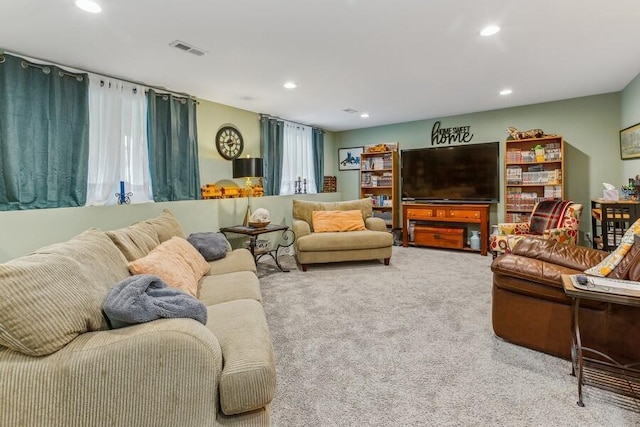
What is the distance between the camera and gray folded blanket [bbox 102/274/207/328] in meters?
1.18

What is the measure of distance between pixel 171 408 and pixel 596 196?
18.4 feet

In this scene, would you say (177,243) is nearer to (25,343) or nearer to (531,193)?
(25,343)

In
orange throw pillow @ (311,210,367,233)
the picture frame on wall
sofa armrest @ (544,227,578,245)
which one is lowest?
sofa armrest @ (544,227,578,245)

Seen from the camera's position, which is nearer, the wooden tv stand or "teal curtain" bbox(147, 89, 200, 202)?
"teal curtain" bbox(147, 89, 200, 202)

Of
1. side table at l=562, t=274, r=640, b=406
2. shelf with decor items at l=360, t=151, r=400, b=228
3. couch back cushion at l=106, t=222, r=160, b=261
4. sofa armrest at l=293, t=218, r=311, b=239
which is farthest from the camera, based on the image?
shelf with decor items at l=360, t=151, r=400, b=228

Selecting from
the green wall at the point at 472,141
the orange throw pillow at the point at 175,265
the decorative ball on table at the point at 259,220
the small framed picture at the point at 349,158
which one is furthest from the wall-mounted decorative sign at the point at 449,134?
the orange throw pillow at the point at 175,265

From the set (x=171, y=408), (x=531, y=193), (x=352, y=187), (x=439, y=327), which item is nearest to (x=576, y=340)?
(x=439, y=327)

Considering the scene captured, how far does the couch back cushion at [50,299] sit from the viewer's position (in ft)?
3.26

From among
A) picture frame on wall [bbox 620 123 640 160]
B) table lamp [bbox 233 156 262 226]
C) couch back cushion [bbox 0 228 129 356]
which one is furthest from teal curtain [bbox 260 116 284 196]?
picture frame on wall [bbox 620 123 640 160]

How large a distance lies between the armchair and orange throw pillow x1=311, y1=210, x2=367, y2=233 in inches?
68.6

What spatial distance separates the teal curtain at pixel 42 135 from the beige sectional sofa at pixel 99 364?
2.10 m

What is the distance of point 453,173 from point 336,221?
2349 mm

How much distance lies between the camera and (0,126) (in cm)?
262

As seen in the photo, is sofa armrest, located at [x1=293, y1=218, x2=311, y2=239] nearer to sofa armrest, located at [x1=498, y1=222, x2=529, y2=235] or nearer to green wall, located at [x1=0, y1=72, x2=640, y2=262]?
green wall, located at [x1=0, y1=72, x2=640, y2=262]
